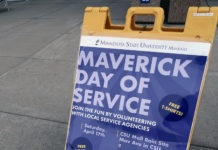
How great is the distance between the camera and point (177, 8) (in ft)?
19.1

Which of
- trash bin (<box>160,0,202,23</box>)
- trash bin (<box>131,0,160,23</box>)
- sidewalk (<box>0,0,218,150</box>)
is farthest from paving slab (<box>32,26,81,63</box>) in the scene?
trash bin (<box>160,0,202,23</box>)

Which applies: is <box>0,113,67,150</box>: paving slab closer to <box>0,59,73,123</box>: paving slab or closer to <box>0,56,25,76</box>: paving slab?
<box>0,59,73,123</box>: paving slab

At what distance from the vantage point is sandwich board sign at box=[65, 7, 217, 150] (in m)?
1.55

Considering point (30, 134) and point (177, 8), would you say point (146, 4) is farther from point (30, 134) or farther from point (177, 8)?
point (30, 134)

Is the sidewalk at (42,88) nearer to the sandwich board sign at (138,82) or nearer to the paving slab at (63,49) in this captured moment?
the paving slab at (63,49)

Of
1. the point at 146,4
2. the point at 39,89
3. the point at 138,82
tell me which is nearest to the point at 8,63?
the point at 39,89

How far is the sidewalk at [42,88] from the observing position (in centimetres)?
260

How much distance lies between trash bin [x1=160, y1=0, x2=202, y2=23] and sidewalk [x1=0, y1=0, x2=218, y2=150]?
125 centimetres

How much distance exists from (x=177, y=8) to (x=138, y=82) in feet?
15.0

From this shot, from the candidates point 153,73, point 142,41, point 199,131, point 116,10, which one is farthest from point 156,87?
point 116,10

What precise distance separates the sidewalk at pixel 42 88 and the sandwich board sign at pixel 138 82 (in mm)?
817

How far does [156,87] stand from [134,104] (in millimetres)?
182

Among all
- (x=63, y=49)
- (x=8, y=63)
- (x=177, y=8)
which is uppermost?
(x=177, y=8)

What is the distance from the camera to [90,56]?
1809 millimetres
